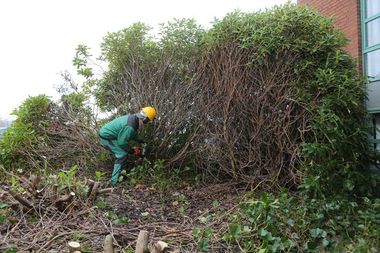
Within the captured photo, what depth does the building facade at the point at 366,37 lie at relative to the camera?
21.0 ft

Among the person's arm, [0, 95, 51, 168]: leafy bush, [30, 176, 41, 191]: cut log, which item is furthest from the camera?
[0, 95, 51, 168]: leafy bush

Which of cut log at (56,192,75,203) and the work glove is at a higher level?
the work glove

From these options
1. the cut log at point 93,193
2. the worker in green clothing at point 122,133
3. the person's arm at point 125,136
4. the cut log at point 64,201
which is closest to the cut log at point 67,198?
the cut log at point 64,201

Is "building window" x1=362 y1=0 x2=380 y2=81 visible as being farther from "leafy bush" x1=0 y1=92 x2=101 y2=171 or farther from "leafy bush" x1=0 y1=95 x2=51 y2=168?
"leafy bush" x1=0 y1=95 x2=51 y2=168

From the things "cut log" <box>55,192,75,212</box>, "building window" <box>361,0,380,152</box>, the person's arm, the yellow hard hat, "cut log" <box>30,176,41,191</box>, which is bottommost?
"cut log" <box>55,192,75,212</box>

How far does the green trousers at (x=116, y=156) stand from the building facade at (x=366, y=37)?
14.1 feet

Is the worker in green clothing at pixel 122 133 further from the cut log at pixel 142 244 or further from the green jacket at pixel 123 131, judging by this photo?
the cut log at pixel 142 244

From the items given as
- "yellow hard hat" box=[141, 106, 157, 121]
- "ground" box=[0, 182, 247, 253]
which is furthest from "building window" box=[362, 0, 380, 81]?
"yellow hard hat" box=[141, 106, 157, 121]

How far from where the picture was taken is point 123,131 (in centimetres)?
687

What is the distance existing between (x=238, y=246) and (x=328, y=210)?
1245mm

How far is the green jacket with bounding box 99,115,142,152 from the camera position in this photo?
684 cm

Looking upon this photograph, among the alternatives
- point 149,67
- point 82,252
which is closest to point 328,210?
point 82,252

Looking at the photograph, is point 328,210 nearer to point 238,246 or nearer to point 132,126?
point 238,246

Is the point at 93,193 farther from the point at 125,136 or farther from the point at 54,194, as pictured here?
the point at 125,136
